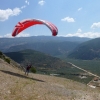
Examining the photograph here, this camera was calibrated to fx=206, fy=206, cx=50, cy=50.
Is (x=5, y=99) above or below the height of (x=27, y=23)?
below

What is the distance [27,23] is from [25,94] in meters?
17.0

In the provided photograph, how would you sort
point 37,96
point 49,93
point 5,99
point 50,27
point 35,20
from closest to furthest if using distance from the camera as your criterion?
point 5,99, point 37,96, point 49,93, point 50,27, point 35,20

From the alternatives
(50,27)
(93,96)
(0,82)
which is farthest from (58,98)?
(50,27)

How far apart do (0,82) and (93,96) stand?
45.1 ft

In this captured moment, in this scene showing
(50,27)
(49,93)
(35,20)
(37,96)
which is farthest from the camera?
(35,20)

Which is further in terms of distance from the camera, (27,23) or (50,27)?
(27,23)

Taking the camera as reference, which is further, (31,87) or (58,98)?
(31,87)

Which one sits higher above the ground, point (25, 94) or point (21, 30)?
point (21, 30)

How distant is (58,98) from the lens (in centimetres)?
2667

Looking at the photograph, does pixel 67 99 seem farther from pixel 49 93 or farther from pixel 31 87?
pixel 31 87

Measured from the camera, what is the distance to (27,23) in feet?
131

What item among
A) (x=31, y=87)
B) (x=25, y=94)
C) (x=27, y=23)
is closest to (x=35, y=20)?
(x=27, y=23)

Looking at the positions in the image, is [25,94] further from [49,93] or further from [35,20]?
[35,20]

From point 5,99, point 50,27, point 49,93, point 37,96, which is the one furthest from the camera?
point 50,27
